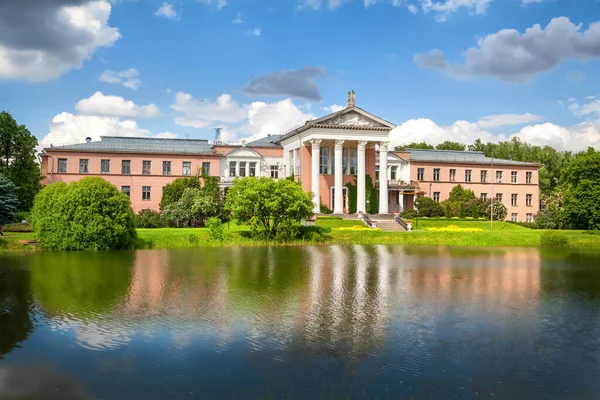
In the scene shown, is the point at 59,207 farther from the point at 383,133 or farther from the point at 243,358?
the point at 383,133

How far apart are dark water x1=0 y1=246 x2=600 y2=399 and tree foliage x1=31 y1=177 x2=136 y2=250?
822 centimetres

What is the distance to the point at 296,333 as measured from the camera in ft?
44.4

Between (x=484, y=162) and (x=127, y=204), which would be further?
(x=484, y=162)

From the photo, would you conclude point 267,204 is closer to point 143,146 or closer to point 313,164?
point 313,164

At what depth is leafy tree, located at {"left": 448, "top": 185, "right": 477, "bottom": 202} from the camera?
207 ft

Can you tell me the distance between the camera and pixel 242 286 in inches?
795

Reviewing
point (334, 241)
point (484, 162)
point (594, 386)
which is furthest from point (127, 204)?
point (484, 162)

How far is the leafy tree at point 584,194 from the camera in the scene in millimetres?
47562

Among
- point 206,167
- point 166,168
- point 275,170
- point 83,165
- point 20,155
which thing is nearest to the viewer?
point 20,155

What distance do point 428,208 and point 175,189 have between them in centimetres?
2557

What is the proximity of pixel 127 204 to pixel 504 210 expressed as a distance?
41867 mm

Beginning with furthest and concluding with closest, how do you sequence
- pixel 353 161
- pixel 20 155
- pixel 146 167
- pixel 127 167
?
1. pixel 146 167
2. pixel 127 167
3. pixel 353 161
4. pixel 20 155

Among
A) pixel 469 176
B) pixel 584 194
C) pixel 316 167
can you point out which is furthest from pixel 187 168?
pixel 584 194

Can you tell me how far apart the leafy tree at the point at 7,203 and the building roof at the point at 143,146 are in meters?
21.1
